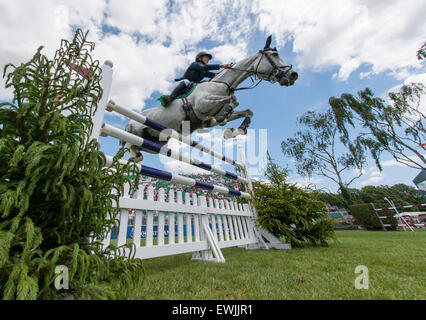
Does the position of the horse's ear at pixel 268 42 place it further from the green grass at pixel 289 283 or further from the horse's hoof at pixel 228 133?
the green grass at pixel 289 283

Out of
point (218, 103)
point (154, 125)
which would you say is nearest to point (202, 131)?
point (218, 103)

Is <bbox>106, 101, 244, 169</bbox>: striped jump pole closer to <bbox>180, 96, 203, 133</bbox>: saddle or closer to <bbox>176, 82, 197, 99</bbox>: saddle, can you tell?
<bbox>180, 96, 203, 133</bbox>: saddle

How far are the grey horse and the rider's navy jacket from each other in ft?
0.53

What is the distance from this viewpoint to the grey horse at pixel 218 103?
199 centimetres

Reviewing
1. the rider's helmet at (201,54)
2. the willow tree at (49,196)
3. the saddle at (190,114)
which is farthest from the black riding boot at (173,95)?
the willow tree at (49,196)

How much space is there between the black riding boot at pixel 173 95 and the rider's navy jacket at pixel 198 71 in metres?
0.42

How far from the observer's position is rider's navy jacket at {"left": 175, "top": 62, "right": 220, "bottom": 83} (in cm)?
245

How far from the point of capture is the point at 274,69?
2320 mm

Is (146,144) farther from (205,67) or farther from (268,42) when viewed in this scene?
(268,42)

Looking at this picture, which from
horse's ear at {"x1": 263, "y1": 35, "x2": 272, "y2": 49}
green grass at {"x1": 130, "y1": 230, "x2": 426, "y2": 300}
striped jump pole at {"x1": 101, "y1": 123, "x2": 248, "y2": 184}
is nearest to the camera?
green grass at {"x1": 130, "y1": 230, "x2": 426, "y2": 300}

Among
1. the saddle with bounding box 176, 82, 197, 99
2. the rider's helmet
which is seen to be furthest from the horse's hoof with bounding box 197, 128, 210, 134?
the rider's helmet

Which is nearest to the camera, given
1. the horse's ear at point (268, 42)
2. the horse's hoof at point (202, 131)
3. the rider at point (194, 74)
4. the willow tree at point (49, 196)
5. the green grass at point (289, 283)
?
the willow tree at point (49, 196)
